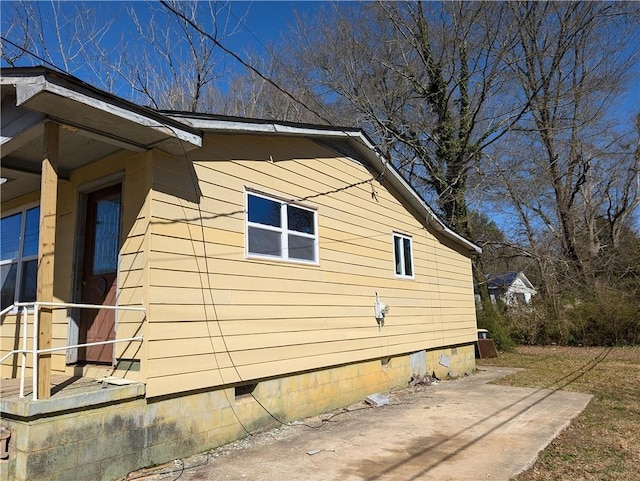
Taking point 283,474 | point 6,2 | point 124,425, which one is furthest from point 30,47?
point 283,474

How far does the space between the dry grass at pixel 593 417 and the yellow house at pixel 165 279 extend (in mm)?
3300

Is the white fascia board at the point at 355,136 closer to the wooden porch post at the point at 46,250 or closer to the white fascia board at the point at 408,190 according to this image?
the white fascia board at the point at 408,190

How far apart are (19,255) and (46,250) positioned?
2897 millimetres

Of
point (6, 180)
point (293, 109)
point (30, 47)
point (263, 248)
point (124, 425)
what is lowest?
point (124, 425)

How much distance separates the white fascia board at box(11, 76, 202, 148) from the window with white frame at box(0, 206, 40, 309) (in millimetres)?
2715

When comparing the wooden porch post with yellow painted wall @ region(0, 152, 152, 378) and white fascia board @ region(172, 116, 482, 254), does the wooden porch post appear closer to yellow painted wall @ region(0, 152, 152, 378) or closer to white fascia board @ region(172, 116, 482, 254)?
yellow painted wall @ region(0, 152, 152, 378)

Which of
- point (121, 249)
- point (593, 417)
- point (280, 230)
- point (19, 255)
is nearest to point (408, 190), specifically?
point (280, 230)

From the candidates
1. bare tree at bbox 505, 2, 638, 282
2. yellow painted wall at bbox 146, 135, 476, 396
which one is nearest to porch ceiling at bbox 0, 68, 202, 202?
yellow painted wall at bbox 146, 135, 476, 396

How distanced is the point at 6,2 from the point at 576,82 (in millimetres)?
21038

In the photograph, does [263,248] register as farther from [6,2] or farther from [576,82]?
[576,82]

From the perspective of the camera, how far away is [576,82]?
20.5 meters

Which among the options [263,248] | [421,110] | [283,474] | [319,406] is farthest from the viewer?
[421,110]

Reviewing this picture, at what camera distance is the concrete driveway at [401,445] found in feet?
14.5

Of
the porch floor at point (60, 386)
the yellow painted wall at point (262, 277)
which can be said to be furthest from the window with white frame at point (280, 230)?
the porch floor at point (60, 386)
